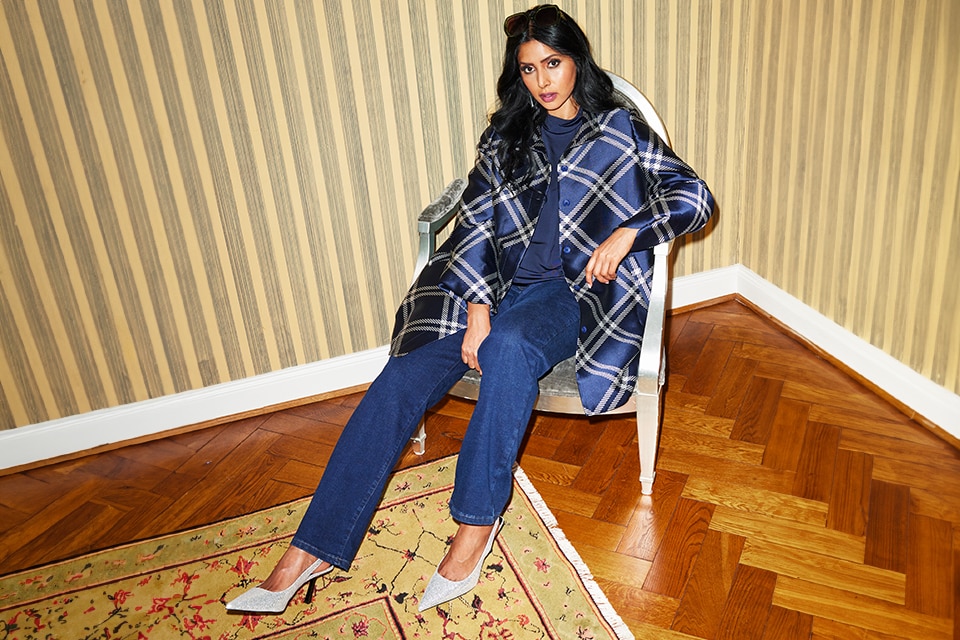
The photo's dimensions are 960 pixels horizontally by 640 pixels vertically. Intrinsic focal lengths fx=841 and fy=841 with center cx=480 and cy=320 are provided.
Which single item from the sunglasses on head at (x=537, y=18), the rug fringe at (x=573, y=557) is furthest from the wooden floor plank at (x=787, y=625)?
the sunglasses on head at (x=537, y=18)

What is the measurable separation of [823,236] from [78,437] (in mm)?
2605

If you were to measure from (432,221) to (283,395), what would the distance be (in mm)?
933

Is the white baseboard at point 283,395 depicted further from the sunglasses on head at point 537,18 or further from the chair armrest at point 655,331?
the sunglasses on head at point 537,18

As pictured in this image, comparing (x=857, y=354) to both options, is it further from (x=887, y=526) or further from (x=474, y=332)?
(x=474, y=332)

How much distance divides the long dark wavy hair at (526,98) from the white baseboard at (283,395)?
100cm

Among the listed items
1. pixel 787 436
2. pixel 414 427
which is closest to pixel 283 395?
pixel 414 427

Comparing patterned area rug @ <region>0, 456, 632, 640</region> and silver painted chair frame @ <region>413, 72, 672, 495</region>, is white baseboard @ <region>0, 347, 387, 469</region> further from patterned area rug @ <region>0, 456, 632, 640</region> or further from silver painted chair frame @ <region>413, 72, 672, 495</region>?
silver painted chair frame @ <region>413, 72, 672, 495</region>

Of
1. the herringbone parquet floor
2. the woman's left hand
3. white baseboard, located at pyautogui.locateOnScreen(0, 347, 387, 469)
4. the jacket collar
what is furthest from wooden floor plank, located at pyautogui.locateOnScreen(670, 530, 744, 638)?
white baseboard, located at pyautogui.locateOnScreen(0, 347, 387, 469)

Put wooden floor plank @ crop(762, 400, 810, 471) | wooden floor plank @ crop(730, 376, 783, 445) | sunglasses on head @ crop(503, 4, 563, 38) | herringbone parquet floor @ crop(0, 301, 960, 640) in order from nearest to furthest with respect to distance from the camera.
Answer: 1. herringbone parquet floor @ crop(0, 301, 960, 640)
2. sunglasses on head @ crop(503, 4, 563, 38)
3. wooden floor plank @ crop(762, 400, 810, 471)
4. wooden floor plank @ crop(730, 376, 783, 445)

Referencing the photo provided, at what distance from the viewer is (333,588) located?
7.00 ft

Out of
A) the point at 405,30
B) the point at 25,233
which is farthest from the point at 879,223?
the point at 25,233

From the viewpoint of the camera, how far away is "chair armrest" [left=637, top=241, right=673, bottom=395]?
216 cm

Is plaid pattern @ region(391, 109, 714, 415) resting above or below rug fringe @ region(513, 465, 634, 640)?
above

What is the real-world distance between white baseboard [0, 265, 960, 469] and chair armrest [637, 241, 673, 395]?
94 centimetres
